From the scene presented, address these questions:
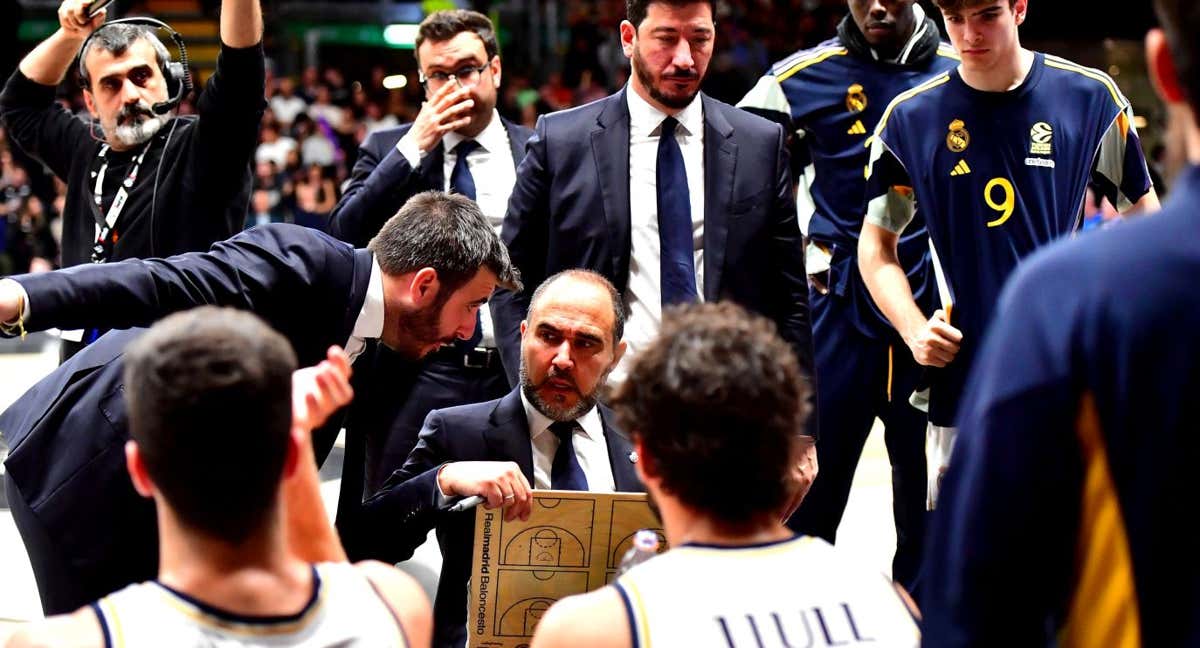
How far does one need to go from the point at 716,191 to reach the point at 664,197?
13 cm

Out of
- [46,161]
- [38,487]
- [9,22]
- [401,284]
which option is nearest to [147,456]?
[38,487]

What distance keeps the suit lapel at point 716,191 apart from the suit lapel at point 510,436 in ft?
2.00

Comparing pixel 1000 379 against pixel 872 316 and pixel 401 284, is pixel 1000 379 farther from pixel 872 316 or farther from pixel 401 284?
pixel 872 316

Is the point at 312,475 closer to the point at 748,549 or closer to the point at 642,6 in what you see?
the point at 748,549

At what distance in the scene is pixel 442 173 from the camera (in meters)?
4.40

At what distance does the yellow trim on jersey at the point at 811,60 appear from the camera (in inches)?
169

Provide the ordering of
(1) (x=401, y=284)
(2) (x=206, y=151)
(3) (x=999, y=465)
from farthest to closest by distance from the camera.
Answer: (2) (x=206, y=151), (1) (x=401, y=284), (3) (x=999, y=465)

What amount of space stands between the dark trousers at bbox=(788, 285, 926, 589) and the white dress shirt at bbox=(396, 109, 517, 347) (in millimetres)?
1070

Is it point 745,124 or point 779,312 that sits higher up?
point 745,124

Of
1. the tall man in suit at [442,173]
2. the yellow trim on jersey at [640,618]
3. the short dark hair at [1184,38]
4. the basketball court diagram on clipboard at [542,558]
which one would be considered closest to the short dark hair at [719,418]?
the yellow trim on jersey at [640,618]

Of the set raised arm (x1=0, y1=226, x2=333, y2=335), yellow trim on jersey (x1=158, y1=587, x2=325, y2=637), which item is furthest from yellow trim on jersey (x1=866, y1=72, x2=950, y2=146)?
yellow trim on jersey (x1=158, y1=587, x2=325, y2=637)

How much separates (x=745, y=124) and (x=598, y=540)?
1.47m

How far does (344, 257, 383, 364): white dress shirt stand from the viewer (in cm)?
280

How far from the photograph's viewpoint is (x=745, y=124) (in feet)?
11.9
